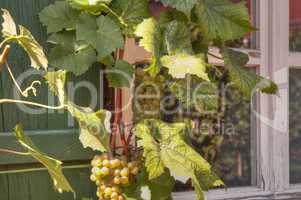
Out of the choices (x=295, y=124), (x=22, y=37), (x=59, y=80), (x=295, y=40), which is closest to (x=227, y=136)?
(x=295, y=124)

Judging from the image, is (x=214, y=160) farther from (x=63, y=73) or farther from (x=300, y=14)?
(x=63, y=73)

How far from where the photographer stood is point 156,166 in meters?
1.11

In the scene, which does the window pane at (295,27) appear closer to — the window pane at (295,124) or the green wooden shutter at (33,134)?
the window pane at (295,124)

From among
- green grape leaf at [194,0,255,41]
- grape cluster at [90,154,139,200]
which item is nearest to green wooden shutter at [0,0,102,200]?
grape cluster at [90,154,139,200]

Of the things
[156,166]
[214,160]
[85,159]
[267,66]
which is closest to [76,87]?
[85,159]

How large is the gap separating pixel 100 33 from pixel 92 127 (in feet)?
0.89

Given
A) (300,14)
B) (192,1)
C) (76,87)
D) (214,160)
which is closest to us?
(192,1)

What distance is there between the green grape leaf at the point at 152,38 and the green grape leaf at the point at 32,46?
0.24 m

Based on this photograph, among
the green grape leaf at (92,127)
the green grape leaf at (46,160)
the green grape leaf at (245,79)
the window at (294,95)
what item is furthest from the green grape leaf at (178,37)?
the window at (294,95)

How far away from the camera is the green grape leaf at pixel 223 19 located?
1.20m

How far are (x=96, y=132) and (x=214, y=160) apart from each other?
0.70m

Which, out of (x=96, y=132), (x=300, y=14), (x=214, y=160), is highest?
(x=300, y=14)

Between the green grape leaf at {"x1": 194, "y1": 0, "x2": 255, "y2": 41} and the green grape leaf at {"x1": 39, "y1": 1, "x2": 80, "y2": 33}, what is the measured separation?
1.04ft

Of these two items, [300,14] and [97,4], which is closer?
[97,4]
